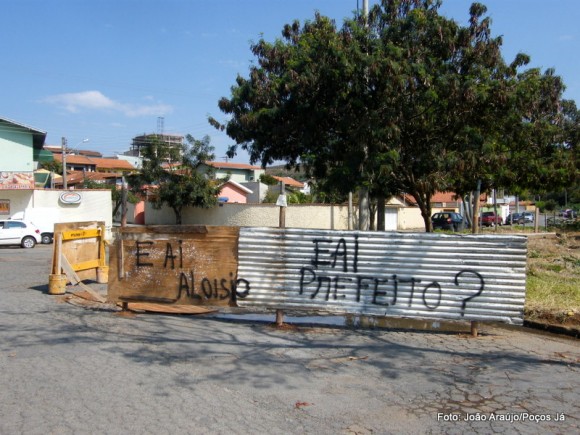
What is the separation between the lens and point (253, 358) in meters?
6.15

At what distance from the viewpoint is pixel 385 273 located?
7520 millimetres

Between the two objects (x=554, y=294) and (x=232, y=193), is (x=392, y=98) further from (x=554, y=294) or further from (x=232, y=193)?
(x=232, y=193)

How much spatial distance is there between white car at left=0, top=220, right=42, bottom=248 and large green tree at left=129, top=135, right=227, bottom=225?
1052 cm

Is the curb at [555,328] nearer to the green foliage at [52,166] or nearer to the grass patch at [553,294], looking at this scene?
the grass patch at [553,294]

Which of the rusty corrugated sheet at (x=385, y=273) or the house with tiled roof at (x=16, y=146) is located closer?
the rusty corrugated sheet at (x=385, y=273)

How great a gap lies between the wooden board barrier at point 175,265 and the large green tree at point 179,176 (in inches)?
1120

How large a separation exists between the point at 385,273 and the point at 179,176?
102 ft

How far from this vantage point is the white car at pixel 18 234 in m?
26.5

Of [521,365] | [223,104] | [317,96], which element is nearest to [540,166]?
[317,96]

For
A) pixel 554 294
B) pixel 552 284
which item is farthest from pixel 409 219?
pixel 554 294

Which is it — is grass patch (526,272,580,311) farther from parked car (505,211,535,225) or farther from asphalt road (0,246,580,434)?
parked car (505,211,535,225)

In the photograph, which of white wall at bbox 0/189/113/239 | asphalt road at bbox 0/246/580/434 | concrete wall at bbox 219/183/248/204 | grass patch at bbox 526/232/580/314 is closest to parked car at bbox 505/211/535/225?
concrete wall at bbox 219/183/248/204

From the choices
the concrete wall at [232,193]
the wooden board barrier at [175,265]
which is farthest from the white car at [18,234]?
the concrete wall at [232,193]

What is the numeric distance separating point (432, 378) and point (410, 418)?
1.09m
